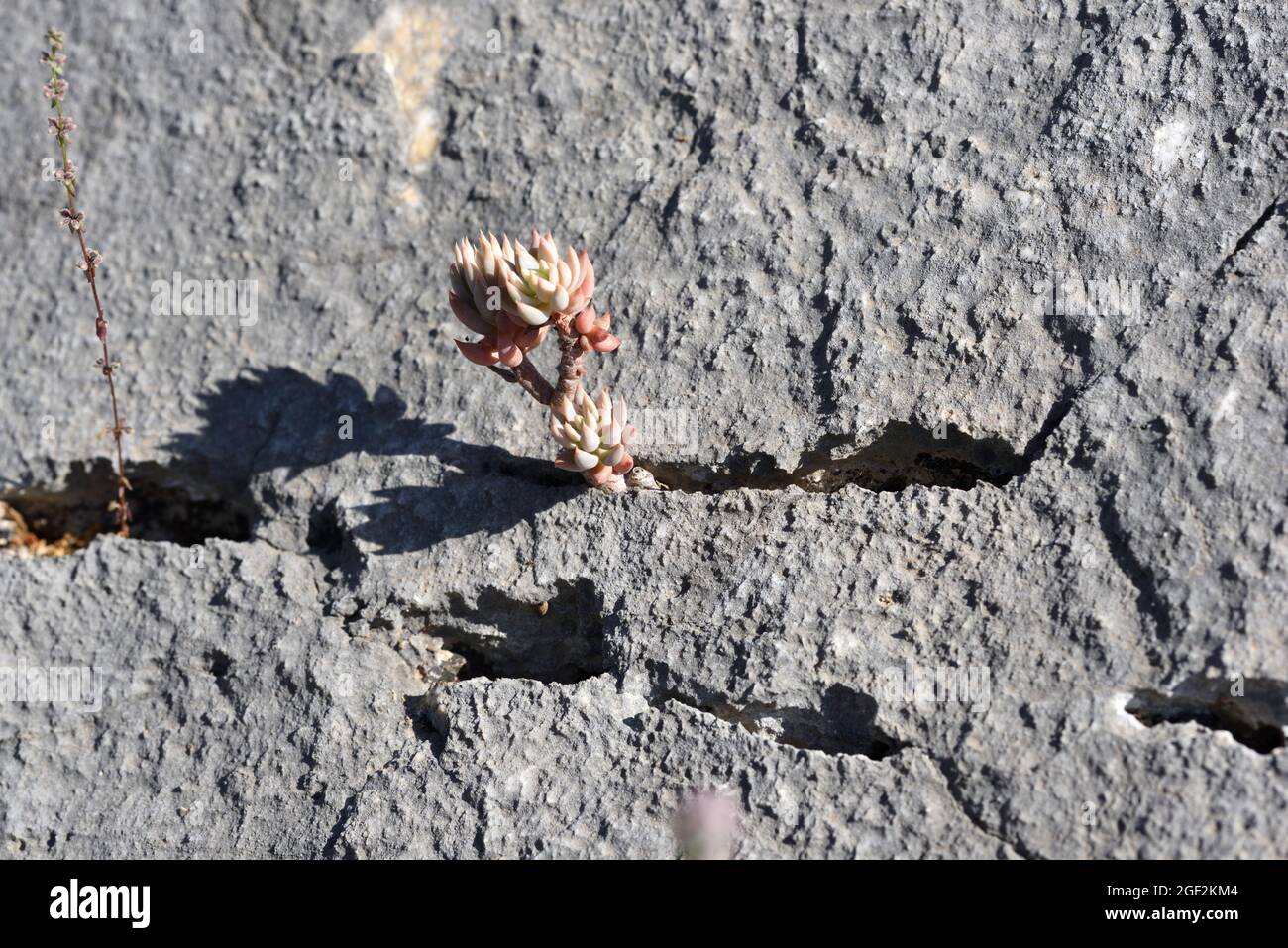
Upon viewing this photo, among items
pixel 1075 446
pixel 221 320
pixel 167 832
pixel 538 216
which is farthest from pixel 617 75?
pixel 167 832

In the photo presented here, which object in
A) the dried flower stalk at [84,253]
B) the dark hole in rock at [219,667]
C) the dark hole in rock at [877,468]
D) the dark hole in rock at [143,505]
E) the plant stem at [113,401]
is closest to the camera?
the dark hole in rock at [877,468]

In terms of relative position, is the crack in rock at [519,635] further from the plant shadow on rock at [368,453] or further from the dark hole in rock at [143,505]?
the dark hole in rock at [143,505]

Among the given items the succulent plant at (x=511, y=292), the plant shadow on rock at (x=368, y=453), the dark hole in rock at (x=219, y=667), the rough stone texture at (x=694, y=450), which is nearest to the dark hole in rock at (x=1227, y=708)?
the rough stone texture at (x=694, y=450)

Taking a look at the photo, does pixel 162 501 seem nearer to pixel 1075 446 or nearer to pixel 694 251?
pixel 694 251

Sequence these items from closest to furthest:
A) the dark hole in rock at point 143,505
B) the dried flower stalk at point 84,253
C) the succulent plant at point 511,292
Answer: the succulent plant at point 511,292
the dried flower stalk at point 84,253
the dark hole in rock at point 143,505

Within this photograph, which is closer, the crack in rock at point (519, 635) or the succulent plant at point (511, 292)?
the succulent plant at point (511, 292)

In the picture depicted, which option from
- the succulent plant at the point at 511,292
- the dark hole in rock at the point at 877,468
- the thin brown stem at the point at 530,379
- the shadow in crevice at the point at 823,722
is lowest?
the shadow in crevice at the point at 823,722

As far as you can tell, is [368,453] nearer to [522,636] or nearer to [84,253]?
[522,636]
